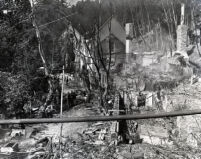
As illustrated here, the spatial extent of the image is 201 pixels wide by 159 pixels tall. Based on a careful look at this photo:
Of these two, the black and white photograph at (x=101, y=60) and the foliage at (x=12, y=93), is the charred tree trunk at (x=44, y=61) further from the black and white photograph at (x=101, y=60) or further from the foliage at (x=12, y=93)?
the foliage at (x=12, y=93)

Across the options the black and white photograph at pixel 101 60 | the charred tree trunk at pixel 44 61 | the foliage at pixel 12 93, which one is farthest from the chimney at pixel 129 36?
the foliage at pixel 12 93

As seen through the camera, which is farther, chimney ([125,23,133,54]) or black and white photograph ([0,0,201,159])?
chimney ([125,23,133,54])

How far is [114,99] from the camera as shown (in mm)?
3137

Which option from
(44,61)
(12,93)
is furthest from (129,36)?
(12,93)

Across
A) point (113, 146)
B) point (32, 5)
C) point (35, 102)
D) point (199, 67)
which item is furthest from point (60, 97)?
point (199, 67)

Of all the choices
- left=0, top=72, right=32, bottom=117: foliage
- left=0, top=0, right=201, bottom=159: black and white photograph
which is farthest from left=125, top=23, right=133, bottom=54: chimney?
left=0, top=72, right=32, bottom=117: foliage

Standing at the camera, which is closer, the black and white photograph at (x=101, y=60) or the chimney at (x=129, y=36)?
the black and white photograph at (x=101, y=60)

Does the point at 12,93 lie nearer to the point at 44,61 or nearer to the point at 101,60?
the point at 44,61

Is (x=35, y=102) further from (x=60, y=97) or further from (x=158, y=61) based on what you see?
(x=158, y=61)

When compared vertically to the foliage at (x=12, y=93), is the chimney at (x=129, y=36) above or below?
above

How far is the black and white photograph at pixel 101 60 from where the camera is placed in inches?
110

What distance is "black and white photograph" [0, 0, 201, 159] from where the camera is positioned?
110 inches

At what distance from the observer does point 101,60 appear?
2924 mm

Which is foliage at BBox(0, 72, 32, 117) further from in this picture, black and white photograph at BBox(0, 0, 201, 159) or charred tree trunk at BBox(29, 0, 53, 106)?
charred tree trunk at BBox(29, 0, 53, 106)
